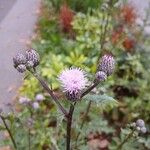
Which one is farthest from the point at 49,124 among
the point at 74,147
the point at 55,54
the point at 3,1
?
the point at 3,1

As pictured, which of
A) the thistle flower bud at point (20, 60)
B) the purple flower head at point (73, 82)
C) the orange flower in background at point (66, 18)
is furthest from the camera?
the orange flower in background at point (66, 18)

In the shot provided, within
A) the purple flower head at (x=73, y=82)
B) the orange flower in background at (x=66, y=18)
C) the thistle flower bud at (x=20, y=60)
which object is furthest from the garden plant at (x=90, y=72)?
the purple flower head at (x=73, y=82)

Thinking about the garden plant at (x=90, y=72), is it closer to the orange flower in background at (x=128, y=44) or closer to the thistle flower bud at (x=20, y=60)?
the orange flower in background at (x=128, y=44)

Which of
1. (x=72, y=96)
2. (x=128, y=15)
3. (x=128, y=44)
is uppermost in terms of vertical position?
(x=72, y=96)

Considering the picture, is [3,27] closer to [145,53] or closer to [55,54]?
[55,54]

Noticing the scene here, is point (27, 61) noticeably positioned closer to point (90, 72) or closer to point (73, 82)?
point (73, 82)

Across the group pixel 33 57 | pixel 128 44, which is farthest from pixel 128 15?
pixel 33 57

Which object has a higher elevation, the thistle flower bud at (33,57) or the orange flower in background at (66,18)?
the thistle flower bud at (33,57)
